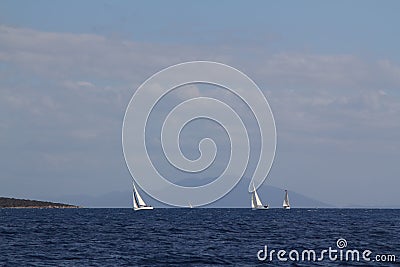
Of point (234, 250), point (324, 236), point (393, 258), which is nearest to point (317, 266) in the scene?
point (393, 258)

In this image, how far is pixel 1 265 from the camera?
55.4 meters

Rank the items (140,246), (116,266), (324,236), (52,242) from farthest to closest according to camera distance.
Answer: (324,236) < (52,242) < (140,246) < (116,266)

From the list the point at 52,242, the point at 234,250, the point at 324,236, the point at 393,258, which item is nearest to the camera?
the point at 393,258

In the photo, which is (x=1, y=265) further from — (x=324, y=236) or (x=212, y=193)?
(x=324, y=236)

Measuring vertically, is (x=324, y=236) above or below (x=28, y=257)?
above

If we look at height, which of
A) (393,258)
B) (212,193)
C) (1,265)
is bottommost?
(1,265)

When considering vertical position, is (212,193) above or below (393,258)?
above

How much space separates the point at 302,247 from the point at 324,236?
17157 millimetres

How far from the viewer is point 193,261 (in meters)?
57.7

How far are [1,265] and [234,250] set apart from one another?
70.5 feet

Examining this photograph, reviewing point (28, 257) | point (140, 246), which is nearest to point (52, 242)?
point (140, 246)

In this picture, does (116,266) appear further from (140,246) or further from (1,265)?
(140,246)

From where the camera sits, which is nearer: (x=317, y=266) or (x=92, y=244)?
(x=317, y=266)

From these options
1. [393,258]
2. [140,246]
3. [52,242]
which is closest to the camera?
[393,258]
